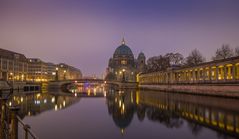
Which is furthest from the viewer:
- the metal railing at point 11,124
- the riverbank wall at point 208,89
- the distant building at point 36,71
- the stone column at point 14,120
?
the distant building at point 36,71

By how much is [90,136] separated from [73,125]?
200 inches

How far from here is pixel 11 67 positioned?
12244 cm

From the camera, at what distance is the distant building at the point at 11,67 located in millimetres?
113188

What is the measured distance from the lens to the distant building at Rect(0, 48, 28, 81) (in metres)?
113

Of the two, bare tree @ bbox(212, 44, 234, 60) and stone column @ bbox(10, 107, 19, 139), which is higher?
bare tree @ bbox(212, 44, 234, 60)

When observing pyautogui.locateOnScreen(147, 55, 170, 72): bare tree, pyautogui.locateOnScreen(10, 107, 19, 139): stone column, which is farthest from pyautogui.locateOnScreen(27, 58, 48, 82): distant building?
pyautogui.locateOnScreen(10, 107, 19, 139): stone column

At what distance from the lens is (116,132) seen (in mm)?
20562

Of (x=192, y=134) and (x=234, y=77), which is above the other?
(x=234, y=77)

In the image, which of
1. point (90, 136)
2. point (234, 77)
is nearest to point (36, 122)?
point (90, 136)

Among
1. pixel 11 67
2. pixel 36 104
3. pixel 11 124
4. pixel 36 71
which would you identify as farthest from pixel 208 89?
pixel 36 71

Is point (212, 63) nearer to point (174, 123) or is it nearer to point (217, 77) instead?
point (217, 77)

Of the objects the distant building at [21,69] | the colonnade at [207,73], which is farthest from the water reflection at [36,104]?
the distant building at [21,69]

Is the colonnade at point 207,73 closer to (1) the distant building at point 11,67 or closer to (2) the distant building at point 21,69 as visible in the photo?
(2) the distant building at point 21,69

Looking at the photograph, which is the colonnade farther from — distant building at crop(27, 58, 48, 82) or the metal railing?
distant building at crop(27, 58, 48, 82)
